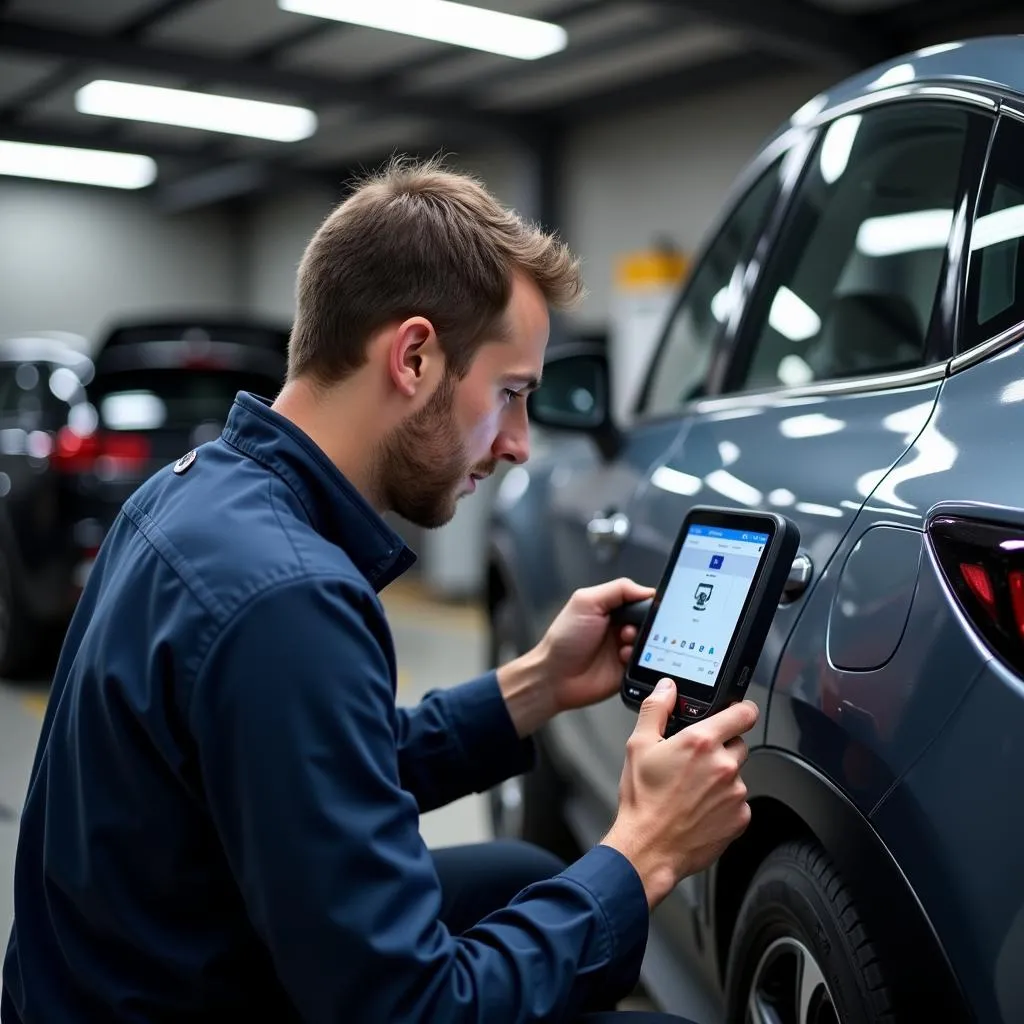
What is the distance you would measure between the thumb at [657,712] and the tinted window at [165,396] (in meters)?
4.78

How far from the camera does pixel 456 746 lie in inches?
71.2

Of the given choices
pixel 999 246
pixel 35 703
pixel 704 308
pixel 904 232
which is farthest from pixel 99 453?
pixel 999 246

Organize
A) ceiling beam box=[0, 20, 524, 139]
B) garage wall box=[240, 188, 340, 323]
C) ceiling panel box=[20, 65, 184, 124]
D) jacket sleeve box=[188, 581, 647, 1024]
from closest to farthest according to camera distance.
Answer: jacket sleeve box=[188, 581, 647, 1024]
ceiling beam box=[0, 20, 524, 139]
ceiling panel box=[20, 65, 184, 124]
garage wall box=[240, 188, 340, 323]

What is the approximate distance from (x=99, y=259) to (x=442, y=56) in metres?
6.72

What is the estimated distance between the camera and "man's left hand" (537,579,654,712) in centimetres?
180

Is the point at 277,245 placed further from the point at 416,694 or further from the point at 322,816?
the point at 322,816

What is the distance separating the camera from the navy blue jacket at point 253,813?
1.06 m

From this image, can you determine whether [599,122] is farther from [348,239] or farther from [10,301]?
[348,239]

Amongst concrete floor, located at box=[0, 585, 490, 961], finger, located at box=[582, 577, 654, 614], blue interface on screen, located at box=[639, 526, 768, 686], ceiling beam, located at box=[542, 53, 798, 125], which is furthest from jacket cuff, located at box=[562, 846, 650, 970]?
ceiling beam, located at box=[542, 53, 798, 125]

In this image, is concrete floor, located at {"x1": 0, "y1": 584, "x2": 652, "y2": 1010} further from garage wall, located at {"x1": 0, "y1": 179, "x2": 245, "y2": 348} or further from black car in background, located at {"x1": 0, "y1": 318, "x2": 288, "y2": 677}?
garage wall, located at {"x1": 0, "y1": 179, "x2": 245, "y2": 348}

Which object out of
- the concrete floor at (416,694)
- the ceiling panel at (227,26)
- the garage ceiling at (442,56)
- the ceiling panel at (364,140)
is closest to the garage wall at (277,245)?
the ceiling panel at (364,140)

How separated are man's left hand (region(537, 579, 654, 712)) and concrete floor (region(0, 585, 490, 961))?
1.70 meters

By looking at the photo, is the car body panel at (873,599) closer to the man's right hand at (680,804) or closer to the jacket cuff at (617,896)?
the man's right hand at (680,804)

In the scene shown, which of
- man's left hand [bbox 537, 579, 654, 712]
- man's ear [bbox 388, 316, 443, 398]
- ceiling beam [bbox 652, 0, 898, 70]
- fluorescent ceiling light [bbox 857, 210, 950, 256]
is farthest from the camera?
ceiling beam [bbox 652, 0, 898, 70]
